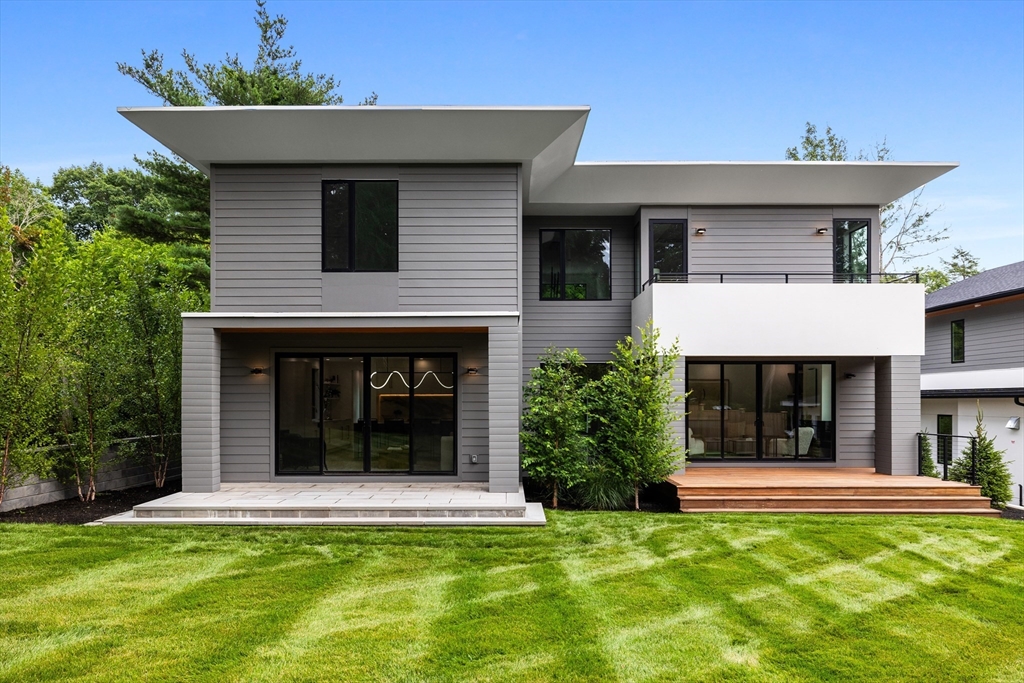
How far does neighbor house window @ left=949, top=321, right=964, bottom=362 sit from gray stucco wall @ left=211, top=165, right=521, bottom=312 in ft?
45.2

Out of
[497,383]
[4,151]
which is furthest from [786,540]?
[4,151]

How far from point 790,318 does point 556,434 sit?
14.5 feet

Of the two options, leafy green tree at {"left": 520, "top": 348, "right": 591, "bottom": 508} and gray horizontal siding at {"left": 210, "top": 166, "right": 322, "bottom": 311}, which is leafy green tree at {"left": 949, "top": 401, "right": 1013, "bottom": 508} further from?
gray horizontal siding at {"left": 210, "top": 166, "right": 322, "bottom": 311}

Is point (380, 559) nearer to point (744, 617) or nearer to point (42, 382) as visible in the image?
point (744, 617)

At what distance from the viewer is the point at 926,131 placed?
24.1m

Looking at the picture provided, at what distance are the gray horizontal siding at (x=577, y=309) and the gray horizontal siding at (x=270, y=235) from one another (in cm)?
393

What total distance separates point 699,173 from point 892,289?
11.9 ft

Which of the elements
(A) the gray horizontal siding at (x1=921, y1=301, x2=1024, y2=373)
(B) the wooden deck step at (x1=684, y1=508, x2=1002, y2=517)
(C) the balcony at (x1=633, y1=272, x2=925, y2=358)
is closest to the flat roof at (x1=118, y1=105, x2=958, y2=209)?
(C) the balcony at (x1=633, y1=272, x2=925, y2=358)

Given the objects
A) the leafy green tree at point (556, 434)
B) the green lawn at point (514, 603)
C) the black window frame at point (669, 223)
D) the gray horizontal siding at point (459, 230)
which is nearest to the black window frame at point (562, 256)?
the black window frame at point (669, 223)

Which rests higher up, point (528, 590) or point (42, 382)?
point (42, 382)

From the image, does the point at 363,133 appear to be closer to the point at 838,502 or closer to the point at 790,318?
the point at 790,318

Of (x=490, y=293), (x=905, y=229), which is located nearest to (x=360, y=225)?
(x=490, y=293)

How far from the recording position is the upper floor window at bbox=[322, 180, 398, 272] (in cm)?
903

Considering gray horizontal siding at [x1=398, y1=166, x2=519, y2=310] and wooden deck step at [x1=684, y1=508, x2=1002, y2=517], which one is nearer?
wooden deck step at [x1=684, y1=508, x2=1002, y2=517]
